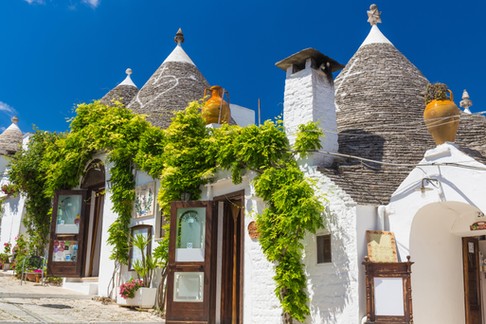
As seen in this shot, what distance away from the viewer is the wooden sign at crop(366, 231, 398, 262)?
28.4ft

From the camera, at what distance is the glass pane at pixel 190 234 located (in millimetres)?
11398

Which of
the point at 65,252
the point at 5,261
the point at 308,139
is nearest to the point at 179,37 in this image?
the point at 65,252

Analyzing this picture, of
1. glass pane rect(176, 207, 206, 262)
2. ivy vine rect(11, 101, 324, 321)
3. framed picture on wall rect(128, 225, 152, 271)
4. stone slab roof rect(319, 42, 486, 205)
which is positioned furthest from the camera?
framed picture on wall rect(128, 225, 152, 271)

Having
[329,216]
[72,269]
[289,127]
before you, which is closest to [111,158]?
[72,269]

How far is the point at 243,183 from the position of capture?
1106 centimetres

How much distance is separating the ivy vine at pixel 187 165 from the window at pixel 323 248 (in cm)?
28

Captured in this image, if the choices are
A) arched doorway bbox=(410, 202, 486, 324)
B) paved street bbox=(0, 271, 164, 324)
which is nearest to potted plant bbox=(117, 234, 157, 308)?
paved street bbox=(0, 271, 164, 324)

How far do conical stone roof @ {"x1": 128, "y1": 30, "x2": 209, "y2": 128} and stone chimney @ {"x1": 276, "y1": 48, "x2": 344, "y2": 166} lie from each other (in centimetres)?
564

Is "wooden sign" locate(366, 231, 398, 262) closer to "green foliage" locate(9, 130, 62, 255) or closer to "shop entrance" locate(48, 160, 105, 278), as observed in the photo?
"shop entrance" locate(48, 160, 105, 278)

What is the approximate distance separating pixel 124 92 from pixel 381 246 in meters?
14.3

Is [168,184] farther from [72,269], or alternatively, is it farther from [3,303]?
[72,269]

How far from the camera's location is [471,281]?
9.77m

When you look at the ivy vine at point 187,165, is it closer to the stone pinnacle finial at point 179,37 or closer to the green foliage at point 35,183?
the green foliage at point 35,183

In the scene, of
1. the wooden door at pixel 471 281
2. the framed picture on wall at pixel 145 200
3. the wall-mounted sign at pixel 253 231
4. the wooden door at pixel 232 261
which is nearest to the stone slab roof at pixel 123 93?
the framed picture on wall at pixel 145 200
